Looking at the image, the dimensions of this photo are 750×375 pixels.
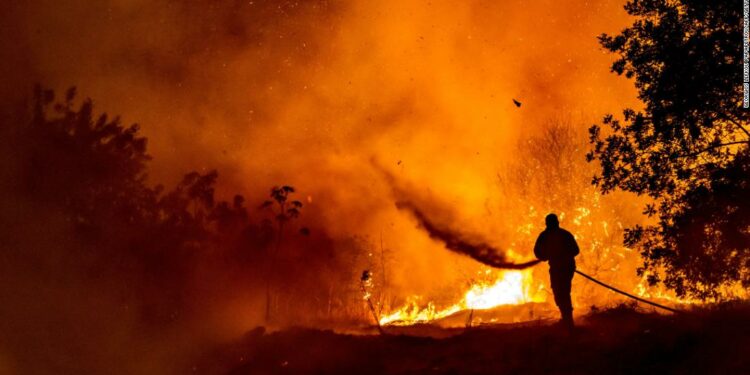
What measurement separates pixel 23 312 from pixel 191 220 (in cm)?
1245

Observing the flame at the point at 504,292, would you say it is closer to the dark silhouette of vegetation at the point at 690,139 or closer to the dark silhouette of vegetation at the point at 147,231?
the dark silhouette of vegetation at the point at 147,231

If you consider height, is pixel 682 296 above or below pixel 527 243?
below

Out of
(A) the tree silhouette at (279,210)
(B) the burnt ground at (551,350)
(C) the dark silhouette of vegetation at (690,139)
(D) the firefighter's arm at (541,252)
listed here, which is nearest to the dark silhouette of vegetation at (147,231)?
(A) the tree silhouette at (279,210)

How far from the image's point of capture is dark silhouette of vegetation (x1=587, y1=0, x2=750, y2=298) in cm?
933

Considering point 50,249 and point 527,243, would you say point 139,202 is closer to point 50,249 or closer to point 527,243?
point 50,249

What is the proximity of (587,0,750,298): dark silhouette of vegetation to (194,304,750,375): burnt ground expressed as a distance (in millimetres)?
930

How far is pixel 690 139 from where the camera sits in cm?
981

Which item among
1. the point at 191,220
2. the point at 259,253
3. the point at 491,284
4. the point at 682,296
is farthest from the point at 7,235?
the point at 682,296

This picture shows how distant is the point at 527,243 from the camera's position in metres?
26.2

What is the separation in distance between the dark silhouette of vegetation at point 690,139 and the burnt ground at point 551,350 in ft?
3.05

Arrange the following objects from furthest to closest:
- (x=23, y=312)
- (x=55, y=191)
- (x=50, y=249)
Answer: (x=55, y=191) → (x=50, y=249) → (x=23, y=312)

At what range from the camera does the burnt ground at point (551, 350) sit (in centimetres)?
918

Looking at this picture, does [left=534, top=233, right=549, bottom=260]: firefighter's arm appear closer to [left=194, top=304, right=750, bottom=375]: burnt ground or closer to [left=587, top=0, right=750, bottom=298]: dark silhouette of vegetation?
[left=587, top=0, right=750, bottom=298]: dark silhouette of vegetation

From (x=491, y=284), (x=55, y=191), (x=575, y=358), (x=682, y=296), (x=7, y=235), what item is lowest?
(x=575, y=358)
